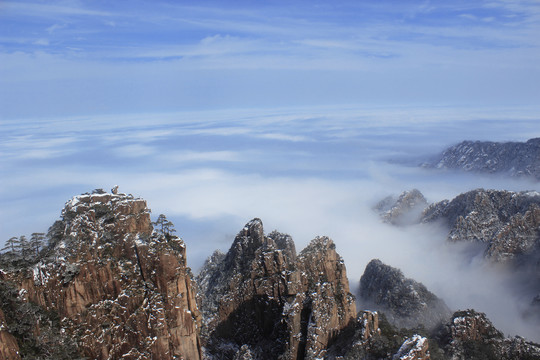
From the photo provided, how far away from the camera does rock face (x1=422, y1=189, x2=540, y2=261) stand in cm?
14400

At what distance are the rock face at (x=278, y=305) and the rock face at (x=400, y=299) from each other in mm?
43388

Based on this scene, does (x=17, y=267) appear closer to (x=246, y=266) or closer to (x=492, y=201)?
(x=246, y=266)

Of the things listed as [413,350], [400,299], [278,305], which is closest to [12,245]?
[278,305]

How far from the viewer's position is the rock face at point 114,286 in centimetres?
4566

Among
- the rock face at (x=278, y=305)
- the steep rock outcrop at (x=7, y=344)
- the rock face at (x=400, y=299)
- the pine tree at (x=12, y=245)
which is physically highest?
the pine tree at (x=12, y=245)

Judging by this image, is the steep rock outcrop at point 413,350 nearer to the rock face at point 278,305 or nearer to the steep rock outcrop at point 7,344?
the rock face at point 278,305

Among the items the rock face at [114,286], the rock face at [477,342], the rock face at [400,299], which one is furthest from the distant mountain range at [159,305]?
the rock face at [400,299]

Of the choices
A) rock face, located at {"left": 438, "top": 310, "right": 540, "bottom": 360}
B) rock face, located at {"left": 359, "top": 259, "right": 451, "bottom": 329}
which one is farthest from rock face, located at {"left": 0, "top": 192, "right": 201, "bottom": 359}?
rock face, located at {"left": 359, "top": 259, "right": 451, "bottom": 329}

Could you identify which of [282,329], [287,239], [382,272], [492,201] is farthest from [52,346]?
[492,201]

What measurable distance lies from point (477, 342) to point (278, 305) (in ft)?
129

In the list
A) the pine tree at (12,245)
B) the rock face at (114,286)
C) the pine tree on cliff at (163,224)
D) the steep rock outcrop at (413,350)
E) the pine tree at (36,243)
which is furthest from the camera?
the pine tree on cliff at (163,224)

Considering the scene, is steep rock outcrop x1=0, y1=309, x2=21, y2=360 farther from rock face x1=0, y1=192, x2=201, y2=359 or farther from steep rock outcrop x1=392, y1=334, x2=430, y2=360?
steep rock outcrop x1=392, y1=334, x2=430, y2=360

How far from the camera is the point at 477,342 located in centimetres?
7719

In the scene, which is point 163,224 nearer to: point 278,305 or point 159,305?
point 159,305
